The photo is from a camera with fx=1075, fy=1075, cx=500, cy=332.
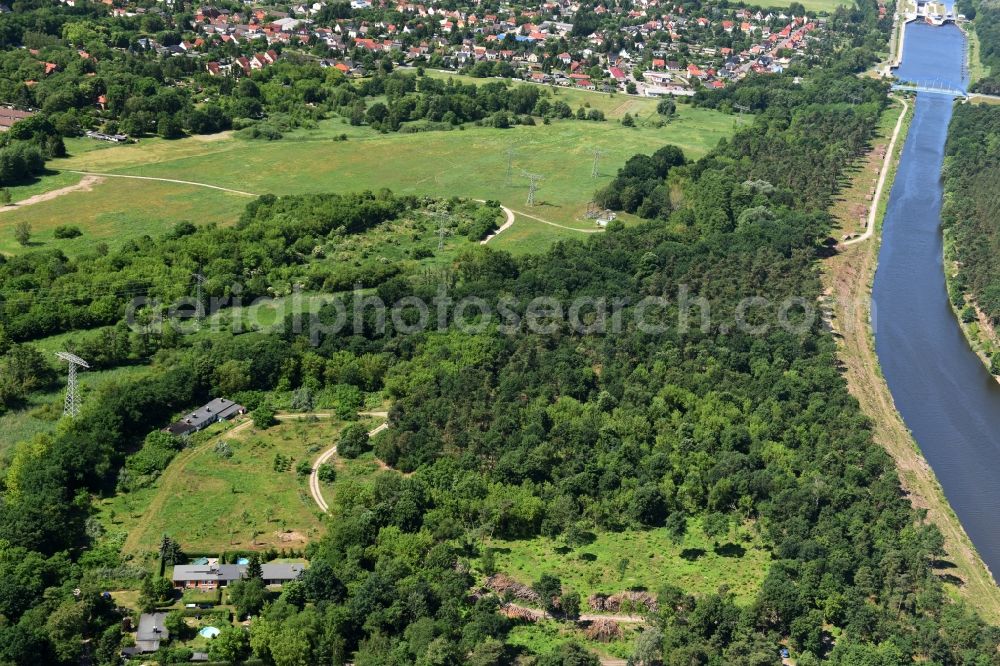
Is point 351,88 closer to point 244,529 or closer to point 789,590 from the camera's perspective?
point 244,529

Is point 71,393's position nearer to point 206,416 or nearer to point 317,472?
point 206,416

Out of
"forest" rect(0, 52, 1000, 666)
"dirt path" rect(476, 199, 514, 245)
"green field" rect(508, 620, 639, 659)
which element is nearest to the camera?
"forest" rect(0, 52, 1000, 666)

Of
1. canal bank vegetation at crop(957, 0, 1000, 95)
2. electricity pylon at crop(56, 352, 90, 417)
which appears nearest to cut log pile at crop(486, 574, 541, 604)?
electricity pylon at crop(56, 352, 90, 417)

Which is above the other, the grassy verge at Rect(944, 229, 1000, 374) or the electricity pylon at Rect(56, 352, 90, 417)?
the electricity pylon at Rect(56, 352, 90, 417)

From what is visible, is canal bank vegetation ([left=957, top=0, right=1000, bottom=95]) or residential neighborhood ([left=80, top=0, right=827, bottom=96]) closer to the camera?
residential neighborhood ([left=80, top=0, right=827, bottom=96])

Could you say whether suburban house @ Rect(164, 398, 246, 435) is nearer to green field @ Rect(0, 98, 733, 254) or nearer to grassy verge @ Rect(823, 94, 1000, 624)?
green field @ Rect(0, 98, 733, 254)

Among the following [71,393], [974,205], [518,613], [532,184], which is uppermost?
[532,184]

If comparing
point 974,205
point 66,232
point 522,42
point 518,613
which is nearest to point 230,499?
point 518,613
